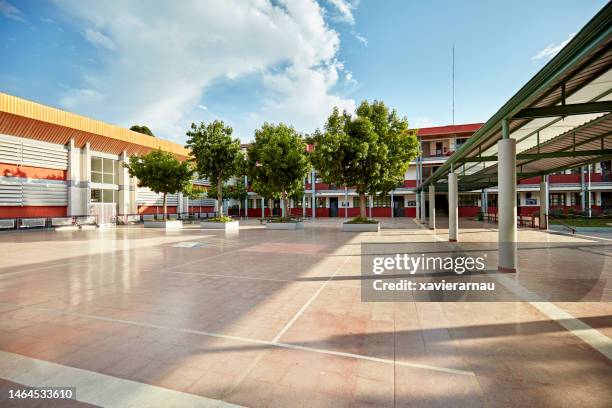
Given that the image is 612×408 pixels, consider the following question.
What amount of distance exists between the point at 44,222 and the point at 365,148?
2725cm

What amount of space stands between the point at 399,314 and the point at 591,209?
4384 centimetres

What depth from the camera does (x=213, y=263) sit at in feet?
31.1

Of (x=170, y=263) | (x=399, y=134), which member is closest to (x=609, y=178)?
(x=399, y=134)

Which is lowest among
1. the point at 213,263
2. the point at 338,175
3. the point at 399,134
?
the point at 213,263

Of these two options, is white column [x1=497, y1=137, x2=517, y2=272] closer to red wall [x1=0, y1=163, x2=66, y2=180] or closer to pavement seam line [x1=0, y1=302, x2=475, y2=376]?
pavement seam line [x1=0, y1=302, x2=475, y2=376]

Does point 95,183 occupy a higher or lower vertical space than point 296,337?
higher

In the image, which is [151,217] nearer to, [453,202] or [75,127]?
[75,127]

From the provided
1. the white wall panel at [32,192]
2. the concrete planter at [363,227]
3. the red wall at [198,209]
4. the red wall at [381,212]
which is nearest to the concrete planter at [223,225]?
the concrete planter at [363,227]

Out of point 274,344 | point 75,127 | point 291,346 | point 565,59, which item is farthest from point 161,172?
point 565,59

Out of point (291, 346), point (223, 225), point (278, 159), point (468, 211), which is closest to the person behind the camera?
point (291, 346)

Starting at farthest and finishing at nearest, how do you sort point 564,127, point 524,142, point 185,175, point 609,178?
point 609,178 → point 185,175 → point 524,142 → point 564,127

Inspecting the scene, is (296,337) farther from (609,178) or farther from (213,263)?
(609,178)

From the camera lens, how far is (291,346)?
3.80 m

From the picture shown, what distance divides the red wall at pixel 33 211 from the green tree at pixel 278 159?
1790 cm
